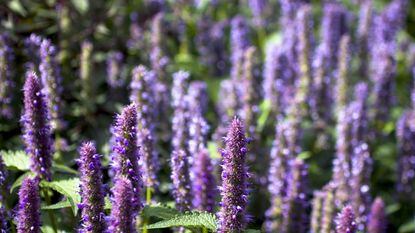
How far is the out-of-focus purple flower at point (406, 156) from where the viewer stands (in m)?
7.95

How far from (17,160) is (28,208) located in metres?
1.43

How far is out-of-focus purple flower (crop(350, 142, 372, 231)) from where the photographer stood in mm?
6777

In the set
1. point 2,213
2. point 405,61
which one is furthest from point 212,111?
point 2,213

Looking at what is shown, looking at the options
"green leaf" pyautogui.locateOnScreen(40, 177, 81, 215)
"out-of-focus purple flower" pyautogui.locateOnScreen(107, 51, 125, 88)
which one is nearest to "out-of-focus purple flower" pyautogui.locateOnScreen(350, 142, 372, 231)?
"out-of-focus purple flower" pyautogui.locateOnScreen(107, 51, 125, 88)

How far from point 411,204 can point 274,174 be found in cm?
231

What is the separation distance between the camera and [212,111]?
30.2 feet

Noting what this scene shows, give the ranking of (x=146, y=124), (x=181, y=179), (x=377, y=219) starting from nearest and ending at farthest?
1. (x=181, y=179)
2. (x=146, y=124)
3. (x=377, y=219)

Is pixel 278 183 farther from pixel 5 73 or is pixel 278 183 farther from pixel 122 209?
pixel 122 209

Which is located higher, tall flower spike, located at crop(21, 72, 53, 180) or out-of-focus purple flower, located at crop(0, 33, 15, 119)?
out-of-focus purple flower, located at crop(0, 33, 15, 119)

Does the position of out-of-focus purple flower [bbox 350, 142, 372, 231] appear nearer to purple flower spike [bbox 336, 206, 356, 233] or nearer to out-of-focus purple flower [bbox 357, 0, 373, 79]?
purple flower spike [bbox 336, 206, 356, 233]

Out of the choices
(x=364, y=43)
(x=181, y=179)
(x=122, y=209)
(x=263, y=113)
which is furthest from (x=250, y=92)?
(x=122, y=209)

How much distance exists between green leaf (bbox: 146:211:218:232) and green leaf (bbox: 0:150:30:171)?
151 cm

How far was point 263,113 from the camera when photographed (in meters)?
8.52

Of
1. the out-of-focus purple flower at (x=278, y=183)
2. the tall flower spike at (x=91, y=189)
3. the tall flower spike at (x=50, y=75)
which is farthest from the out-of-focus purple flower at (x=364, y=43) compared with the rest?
the tall flower spike at (x=91, y=189)
